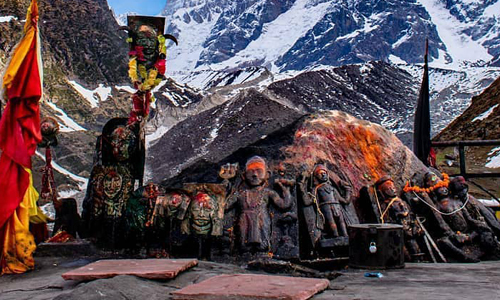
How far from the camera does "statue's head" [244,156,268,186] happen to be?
8.05 meters

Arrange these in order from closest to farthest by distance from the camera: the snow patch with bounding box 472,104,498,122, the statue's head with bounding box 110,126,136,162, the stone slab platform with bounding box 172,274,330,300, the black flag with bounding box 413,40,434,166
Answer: the stone slab platform with bounding box 172,274,330,300, the statue's head with bounding box 110,126,136,162, the black flag with bounding box 413,40,434,166, the snow patch with bounding box 472,104,498,122

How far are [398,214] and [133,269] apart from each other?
4.28 metres

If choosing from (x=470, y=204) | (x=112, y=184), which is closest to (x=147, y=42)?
(x=112, y=184)

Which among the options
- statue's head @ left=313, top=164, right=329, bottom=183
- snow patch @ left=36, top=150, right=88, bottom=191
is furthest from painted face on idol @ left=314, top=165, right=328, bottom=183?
snow patch @ left=36, top=150, right=88, bottom=191

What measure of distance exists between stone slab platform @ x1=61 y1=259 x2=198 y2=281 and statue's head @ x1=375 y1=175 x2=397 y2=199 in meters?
3.61

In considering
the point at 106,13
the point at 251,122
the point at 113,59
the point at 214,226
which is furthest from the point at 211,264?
the point at 106,13

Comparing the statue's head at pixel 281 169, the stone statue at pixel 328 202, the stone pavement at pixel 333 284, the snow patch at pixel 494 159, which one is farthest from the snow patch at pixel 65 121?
the stone pavement at pixel 333 284

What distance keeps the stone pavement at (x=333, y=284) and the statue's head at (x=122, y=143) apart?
6.24 feet

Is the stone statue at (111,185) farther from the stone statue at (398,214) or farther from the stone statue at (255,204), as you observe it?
the stone statue at (398,214)

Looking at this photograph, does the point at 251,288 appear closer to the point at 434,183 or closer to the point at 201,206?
the point at 201,206

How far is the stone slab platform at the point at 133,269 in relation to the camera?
5.26 meters

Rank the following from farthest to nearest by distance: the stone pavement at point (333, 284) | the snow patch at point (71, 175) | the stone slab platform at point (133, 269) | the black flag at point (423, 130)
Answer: the snow patch at point (71, 175) < the black flag at point (423, 130) < the stone slab platform at point (133, 269) < the stone pavement at point (333, 284)

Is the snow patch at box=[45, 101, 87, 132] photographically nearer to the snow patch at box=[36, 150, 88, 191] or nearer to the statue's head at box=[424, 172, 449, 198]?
the snow patch at box=[36, 150, 88, 191]

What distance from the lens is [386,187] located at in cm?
850
